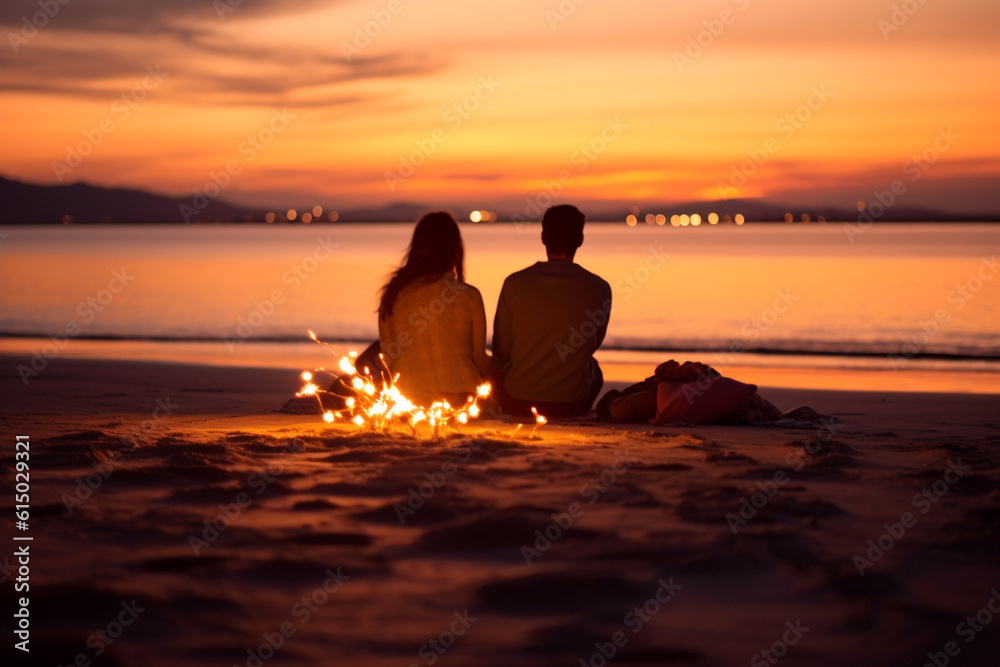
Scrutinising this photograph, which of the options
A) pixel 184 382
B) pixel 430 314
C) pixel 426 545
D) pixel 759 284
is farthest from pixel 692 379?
pixel 759 284

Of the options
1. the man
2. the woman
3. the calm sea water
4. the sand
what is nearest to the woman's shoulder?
the woman

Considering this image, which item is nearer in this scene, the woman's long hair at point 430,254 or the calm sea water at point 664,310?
the woman's long hair at point 430,254

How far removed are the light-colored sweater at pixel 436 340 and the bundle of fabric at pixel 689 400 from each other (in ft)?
4.17

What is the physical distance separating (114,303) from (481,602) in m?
27.7

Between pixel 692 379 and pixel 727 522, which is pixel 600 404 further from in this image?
pixel 727 522

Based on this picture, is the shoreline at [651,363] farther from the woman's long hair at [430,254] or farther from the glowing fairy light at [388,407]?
the woman's long hair at [430,254]

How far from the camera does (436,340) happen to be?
6895 millimetres

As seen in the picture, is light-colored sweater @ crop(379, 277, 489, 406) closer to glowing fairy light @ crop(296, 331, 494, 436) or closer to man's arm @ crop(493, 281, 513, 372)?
glowing fairy light @ crop(296, 331, 494, 436)

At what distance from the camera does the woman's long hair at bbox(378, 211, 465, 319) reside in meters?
6.70

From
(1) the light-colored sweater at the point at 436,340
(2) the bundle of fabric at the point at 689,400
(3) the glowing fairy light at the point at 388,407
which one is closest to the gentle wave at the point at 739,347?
(2) the bundle of fabric at the point at 689,400

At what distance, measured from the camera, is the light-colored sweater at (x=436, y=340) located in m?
6.79

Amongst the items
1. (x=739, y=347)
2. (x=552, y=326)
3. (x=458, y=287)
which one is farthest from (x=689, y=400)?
(x=739, y=347)

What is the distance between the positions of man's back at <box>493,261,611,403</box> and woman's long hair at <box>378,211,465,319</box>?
0.53m

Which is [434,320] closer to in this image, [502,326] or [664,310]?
[502,326]
